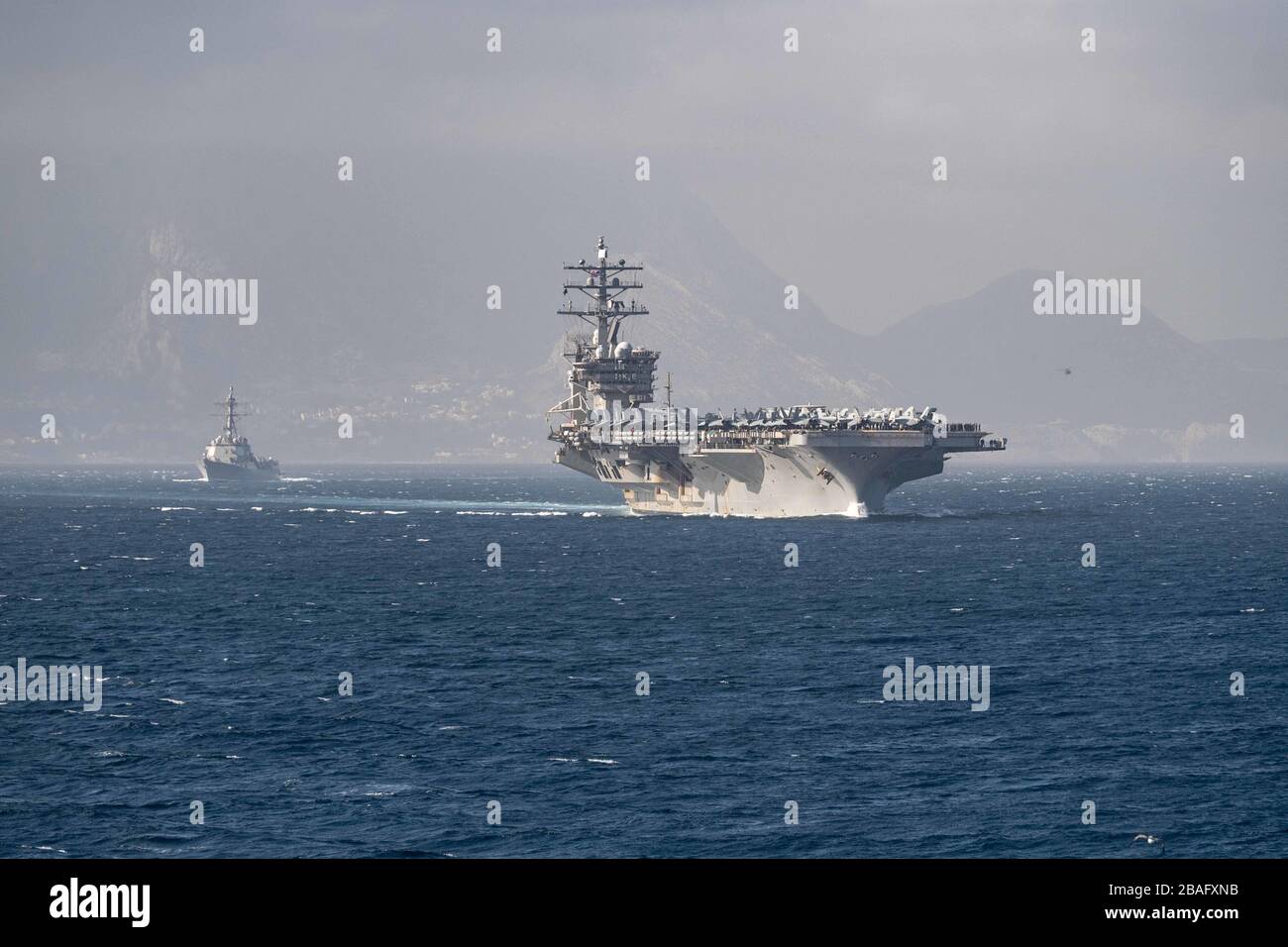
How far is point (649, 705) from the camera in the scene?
36.7 meters

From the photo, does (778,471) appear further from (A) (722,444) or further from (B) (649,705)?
(B) (649,705)

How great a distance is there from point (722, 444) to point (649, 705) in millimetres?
55697

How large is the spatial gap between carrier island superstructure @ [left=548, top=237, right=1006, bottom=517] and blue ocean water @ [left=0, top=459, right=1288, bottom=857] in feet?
20.2

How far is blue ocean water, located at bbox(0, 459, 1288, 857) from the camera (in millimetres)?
25812

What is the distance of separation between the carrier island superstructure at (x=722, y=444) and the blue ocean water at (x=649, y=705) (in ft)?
20.2

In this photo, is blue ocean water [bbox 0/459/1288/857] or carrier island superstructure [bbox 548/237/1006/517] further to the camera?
carrier island superstructure [bbox 548/237/1006/517]
